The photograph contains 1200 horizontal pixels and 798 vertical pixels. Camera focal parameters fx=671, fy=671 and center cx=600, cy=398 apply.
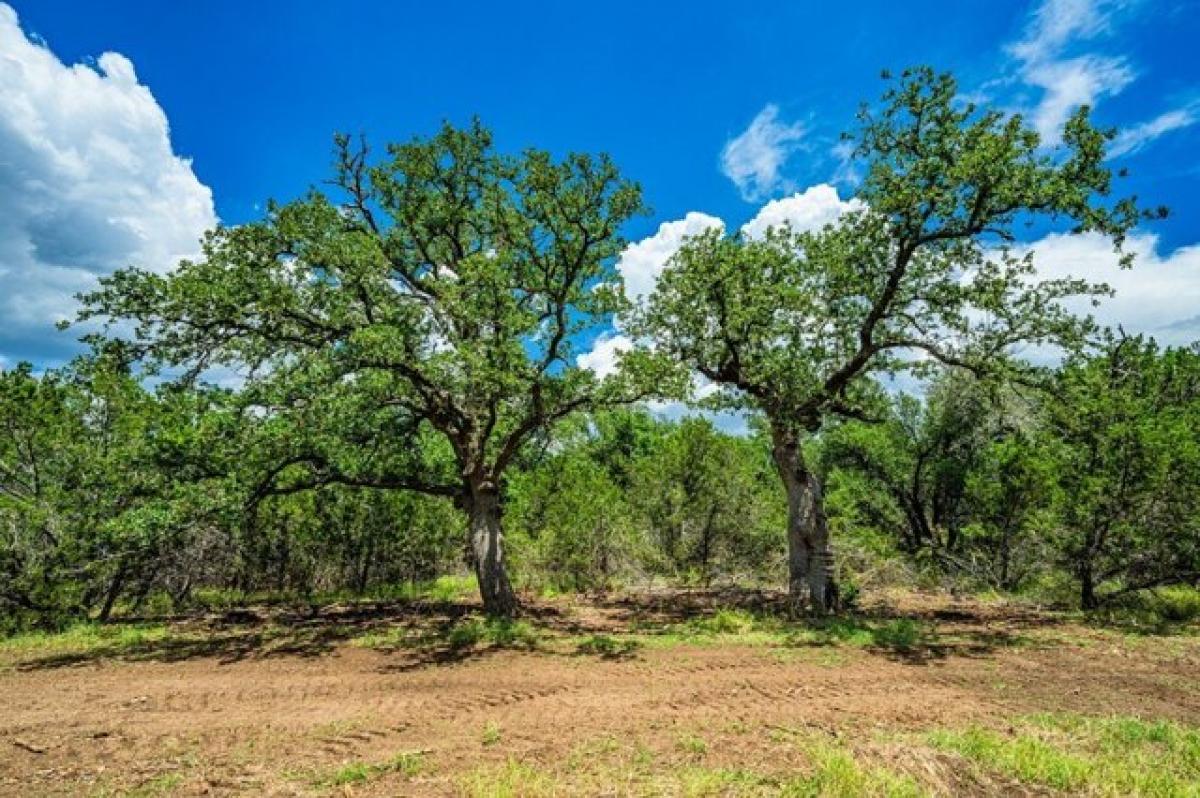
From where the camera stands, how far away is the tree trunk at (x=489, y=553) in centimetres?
1493

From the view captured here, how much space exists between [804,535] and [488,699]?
9.47m

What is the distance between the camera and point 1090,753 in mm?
6562

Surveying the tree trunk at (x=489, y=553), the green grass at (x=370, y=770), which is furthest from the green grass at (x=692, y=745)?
the tree trunk at (x=489, y=553)

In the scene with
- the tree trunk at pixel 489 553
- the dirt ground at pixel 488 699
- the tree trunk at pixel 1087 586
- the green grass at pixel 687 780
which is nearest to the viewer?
the green grass at pixel 687 780

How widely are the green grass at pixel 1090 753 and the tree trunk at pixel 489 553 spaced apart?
32.5 feet

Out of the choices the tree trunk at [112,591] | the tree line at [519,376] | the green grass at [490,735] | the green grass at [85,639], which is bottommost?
the green grass at [490,735]

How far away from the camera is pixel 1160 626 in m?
14.0

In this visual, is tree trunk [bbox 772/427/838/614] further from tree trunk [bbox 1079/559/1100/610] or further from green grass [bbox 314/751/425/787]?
green grass [bbox 314/751/425/787]

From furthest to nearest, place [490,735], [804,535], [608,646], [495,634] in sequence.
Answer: [804,535] < [495,634] < [608,646] < [490,735]

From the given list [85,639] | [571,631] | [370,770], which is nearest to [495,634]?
[571,631]

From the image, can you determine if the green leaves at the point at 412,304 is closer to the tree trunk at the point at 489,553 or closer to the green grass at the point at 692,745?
the tree trunk at the point at 489,553

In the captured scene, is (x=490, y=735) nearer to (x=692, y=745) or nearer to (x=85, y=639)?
(x=692, y=745)

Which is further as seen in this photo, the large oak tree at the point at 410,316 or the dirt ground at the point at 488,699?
the large oak tree at the point at 410,316

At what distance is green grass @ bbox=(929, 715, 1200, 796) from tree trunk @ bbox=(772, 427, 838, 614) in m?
7.96
